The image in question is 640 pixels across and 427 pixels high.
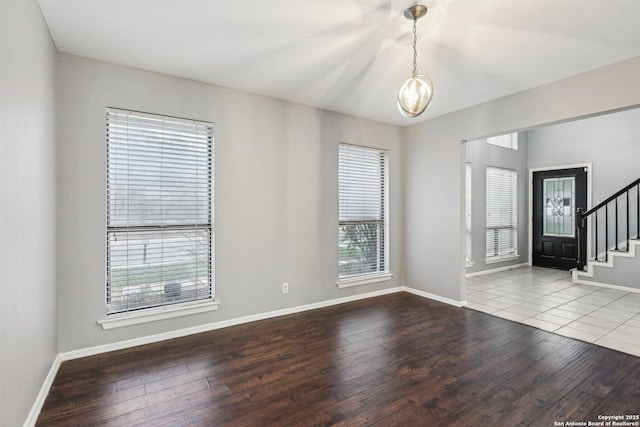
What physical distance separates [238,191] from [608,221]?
6.81 m

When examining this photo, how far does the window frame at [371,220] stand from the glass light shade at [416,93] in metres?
2.11

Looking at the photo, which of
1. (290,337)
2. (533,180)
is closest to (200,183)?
(290,337)

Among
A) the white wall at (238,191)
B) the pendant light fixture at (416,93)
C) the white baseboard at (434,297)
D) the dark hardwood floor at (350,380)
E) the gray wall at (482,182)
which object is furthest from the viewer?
the gray wall at (482,182)

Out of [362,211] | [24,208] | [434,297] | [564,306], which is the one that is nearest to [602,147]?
[564,306]

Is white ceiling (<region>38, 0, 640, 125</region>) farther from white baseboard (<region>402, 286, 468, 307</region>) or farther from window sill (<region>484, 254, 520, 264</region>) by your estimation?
window sill (<region>484, 254, 520, 264</region>)

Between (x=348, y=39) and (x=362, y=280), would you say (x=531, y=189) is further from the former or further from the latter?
(x=348, y=39)

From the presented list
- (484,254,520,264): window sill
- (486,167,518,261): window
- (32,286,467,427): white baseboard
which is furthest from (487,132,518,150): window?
(32,286,467,427): white baseboard

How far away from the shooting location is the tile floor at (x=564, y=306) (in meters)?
3.33

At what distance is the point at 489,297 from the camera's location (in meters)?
4.72

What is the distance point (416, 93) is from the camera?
2.29m

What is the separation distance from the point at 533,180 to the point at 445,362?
20.5ft

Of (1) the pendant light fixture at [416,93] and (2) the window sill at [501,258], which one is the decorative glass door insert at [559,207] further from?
(1) the pendant light fixture at [416,93]

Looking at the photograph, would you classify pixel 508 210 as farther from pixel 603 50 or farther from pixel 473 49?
pixel 473 49

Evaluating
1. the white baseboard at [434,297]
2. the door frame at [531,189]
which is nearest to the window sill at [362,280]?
the white baseboard at [434,297]
